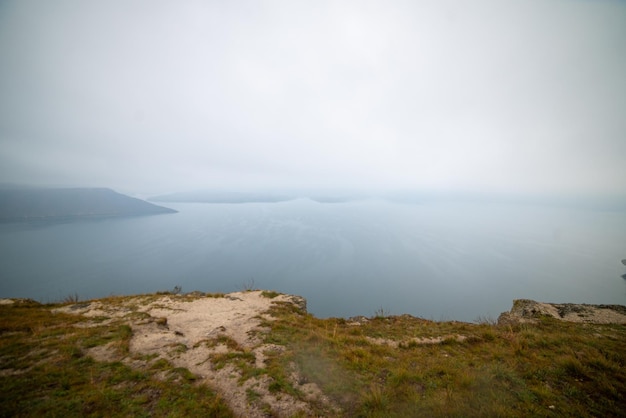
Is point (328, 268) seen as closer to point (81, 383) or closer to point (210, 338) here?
point (210, 338)

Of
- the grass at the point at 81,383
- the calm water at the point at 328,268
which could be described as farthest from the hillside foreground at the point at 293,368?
the calm water at the point at 328,268

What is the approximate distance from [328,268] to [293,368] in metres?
77.2

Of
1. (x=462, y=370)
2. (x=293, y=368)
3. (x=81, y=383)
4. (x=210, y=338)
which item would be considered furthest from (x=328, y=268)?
(x=81, y=383)

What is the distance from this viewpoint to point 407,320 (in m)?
15.1

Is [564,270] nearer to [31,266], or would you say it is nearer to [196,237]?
[196,237]

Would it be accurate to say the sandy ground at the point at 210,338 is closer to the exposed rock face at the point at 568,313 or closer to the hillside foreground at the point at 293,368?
the hillside foreground at the point at 293,368

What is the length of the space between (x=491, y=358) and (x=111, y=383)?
14.4 m

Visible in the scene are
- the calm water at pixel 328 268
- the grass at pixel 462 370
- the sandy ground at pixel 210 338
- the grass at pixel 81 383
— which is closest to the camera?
the grass at pixel 462 370

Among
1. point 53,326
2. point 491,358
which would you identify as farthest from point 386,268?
point 53,326

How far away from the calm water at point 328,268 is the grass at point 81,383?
167 feet

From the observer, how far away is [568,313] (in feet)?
51.4

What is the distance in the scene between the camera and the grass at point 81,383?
589 cm

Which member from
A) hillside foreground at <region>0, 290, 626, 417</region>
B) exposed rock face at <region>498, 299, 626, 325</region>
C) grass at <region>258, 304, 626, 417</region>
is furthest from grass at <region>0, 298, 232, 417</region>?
exposed rock face at <region>498, 299, 626, 325</region>

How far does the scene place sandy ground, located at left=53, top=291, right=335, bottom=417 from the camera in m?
6.62
